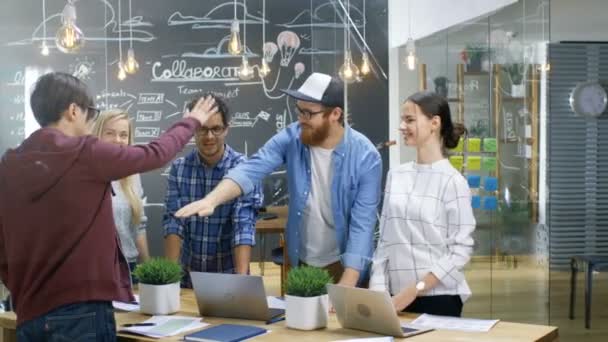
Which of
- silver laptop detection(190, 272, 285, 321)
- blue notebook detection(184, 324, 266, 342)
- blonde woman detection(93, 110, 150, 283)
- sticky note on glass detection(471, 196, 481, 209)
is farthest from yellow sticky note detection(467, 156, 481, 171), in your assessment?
blue notebook detection(184, 324, 266, 342)

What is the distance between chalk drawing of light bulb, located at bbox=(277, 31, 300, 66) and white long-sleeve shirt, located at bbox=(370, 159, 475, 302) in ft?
19.0

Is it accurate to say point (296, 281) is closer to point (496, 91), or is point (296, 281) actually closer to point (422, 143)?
point (422, 143)

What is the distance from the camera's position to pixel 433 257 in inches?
131

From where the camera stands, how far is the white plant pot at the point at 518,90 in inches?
227

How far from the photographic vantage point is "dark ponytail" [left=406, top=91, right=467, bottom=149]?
3400 millimetres

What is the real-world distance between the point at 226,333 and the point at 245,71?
5.44 metres

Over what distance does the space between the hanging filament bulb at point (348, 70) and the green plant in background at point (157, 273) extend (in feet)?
8.03

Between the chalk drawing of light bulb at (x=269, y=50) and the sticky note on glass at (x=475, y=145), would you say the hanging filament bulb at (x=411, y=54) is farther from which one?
the chalk drawing of light bulb at (x=269, y=50)

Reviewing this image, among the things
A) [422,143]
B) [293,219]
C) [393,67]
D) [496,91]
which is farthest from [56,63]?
[422,143]

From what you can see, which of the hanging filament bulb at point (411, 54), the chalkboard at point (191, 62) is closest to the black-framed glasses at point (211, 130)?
the hanging filament bulb at point (411, 54)

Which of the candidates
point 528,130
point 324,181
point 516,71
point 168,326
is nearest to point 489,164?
point 528,130

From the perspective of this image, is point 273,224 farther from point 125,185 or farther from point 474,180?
point 125,185

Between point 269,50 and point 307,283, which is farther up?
point 269,50

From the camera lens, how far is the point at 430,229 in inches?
131
